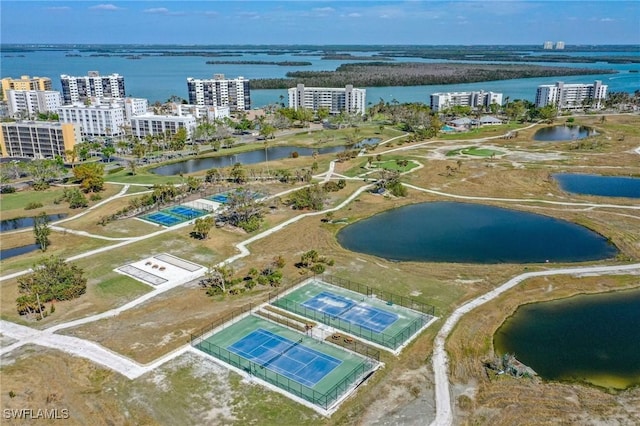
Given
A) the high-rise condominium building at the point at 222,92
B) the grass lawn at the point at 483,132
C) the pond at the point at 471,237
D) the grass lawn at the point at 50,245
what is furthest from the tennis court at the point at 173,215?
the high-rise condominium building at the point at 222,92

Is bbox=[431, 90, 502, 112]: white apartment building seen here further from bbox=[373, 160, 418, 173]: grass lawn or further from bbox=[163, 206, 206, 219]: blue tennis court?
bbox=[163, 206, 206, 219]: blue tennis court

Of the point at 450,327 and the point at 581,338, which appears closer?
the point at 581,338

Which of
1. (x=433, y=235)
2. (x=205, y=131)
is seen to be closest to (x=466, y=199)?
(x=433, y=235)

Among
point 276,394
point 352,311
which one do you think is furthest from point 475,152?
point 276,394

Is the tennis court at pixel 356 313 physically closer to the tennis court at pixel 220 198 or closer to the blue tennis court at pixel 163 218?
the blue tennis court at pixel 163 218

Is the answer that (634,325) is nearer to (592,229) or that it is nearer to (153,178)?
(592,229)

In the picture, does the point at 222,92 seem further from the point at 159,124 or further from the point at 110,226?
the point at 110,226
